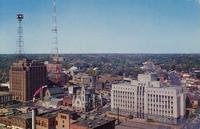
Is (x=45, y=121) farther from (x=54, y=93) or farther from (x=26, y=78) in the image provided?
(x=26, y=78)

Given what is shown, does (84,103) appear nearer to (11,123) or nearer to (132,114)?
(132,114)

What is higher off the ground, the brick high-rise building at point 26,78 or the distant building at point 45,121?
the brick high-rise building at point 26,78

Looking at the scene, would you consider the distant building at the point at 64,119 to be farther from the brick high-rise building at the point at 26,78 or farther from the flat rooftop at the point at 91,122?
the brick high-rise building at the point at 26,78

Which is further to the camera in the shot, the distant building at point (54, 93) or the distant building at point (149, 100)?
the distant building at point (54, 93)

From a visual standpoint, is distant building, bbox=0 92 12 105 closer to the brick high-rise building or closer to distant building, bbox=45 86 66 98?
the brick high-rise building

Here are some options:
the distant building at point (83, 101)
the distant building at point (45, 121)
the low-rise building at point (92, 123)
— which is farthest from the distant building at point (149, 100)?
the distant building at point (45, 121)

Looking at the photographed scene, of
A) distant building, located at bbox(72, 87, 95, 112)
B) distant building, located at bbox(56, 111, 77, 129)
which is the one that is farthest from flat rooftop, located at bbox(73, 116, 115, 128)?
distant building, located at bbox(72, 87, 95, 112)

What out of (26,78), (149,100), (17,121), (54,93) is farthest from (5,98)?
(149,100)
